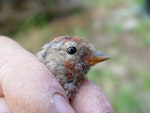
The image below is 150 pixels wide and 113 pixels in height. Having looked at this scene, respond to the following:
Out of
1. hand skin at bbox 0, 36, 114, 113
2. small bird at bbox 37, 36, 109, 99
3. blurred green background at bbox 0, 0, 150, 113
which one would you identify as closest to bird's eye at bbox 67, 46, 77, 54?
small bird at bbox 37, 36, 109, 99

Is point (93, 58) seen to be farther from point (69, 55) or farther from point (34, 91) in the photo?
point (34, 91)

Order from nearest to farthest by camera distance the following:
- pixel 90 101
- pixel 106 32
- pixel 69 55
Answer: pixel 90 101, pixel 69 55, pixel 106 32

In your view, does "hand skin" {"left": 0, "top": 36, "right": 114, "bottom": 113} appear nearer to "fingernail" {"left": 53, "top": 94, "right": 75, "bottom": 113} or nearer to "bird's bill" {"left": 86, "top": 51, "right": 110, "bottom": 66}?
"fingernail" {"left": 53, "top": 94, "right": 75, "bottom": 113}

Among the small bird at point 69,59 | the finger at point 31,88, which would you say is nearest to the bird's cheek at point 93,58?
the small bird at point 69,59

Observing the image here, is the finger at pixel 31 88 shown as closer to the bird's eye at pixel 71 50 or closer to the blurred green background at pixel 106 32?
the bird's eye at pixel 71 50

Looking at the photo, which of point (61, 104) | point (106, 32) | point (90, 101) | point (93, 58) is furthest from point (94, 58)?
point (106, 32)
